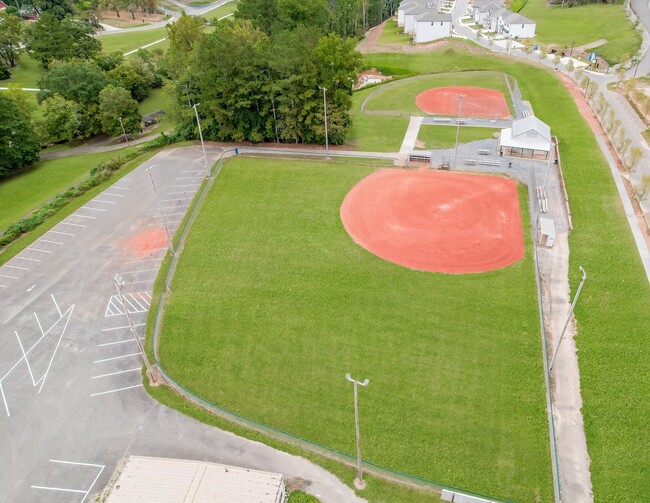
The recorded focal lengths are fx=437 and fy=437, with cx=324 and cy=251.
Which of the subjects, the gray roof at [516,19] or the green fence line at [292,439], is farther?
the gray roof at [516,19]

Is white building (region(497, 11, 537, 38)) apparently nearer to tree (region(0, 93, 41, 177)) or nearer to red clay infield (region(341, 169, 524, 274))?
red clay infield (region(341, 169, 524, 274))

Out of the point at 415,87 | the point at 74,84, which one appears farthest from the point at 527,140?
the point at 74,84

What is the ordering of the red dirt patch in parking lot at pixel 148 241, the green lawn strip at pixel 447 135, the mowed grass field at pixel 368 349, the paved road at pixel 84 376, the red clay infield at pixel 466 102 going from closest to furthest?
the paved road at pixel 84 376 < the mowed grass field at pixel 368 349 < the red dirt patch in parking lot at pixel 148 241 < the green lawn strip at pixel 447 135 < the red clay infield at pixel 466 102

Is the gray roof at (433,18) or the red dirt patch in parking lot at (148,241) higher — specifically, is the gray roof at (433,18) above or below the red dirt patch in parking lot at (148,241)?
above

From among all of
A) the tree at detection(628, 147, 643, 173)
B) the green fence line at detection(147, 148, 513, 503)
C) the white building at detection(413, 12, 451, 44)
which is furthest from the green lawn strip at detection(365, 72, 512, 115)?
the green fence line at detection(147, 148, 513, 503)

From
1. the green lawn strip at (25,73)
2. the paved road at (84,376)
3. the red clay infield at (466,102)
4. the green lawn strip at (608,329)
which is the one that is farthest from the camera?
the green lawn strip at (25,73)

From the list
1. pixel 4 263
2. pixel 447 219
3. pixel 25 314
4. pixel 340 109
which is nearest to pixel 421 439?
pixel 447 219

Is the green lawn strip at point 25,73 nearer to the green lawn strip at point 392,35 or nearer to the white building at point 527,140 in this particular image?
the green lawn strip at point 392,35

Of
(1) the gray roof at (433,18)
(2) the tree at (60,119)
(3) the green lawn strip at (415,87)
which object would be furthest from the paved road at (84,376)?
(1) the gray roof at (433,18)

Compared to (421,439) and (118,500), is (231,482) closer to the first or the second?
(118,500)
